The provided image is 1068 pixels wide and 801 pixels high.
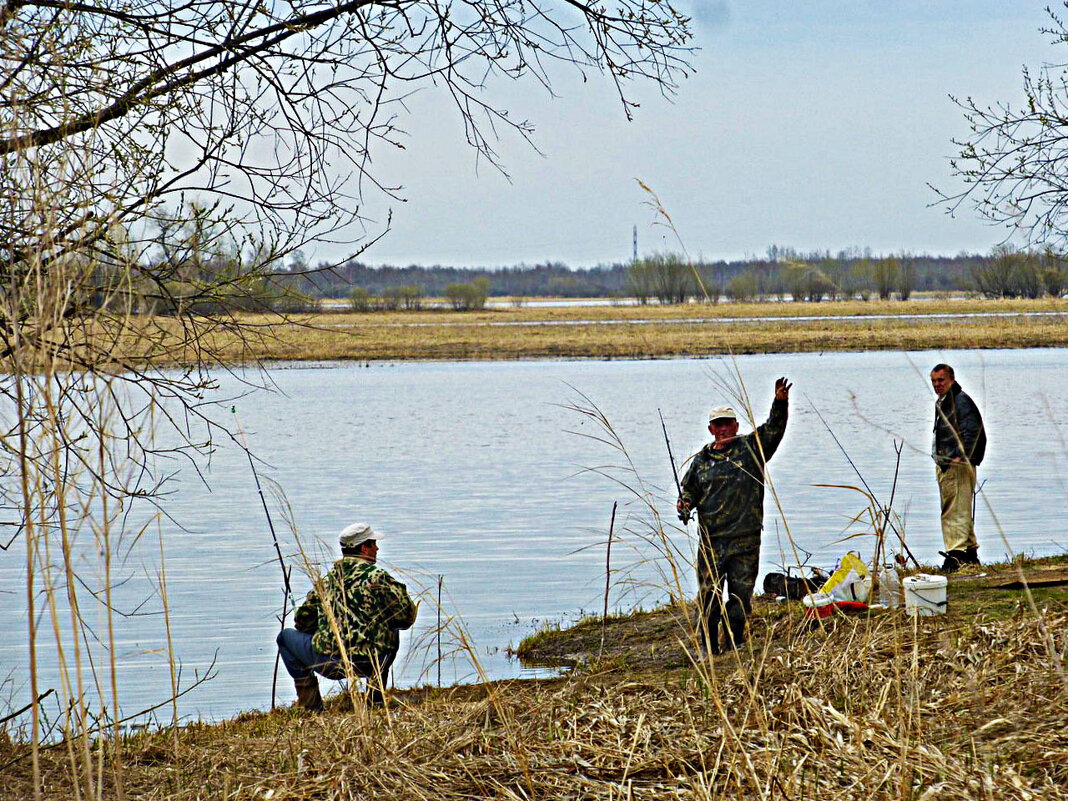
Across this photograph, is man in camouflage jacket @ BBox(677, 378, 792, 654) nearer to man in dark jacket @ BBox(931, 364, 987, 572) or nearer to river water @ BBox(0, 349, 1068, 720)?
river water @ BBox(0, 349, 1068, 720)

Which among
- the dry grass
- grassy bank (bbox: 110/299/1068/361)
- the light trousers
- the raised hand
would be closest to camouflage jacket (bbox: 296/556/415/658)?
the raised hand

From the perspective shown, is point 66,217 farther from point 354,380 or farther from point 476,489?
point 354,380

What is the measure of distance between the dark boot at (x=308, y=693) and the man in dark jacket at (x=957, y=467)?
5449 mm

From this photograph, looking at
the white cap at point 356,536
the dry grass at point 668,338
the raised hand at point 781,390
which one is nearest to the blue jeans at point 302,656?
the white cap at point 356,536

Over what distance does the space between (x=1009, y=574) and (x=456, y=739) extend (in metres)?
5.91

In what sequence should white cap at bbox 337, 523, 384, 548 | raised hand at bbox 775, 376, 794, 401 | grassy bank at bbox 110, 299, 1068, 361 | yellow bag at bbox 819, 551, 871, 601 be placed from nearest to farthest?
white cap at bbox 337, 523, 384, 548 → raised hand at bbox 775, 376, 794, 401 → yellow bag at bbox 819, 551, 871, 601 → grassy bank at bbox 110, 299, 1068, 361

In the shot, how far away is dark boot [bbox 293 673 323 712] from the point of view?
7.11 metres

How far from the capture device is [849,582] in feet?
26.4

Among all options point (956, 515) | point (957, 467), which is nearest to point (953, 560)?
point (956, 515)

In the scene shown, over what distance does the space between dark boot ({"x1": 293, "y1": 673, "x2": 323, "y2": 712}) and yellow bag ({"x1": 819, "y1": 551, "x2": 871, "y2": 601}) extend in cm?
329

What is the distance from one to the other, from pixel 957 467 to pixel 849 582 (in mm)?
2242

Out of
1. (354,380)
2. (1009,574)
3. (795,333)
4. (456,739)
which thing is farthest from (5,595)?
(795,333)

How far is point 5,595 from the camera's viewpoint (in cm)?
1124

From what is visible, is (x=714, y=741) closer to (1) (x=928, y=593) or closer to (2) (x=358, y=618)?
(2) (x=358, y=618)
